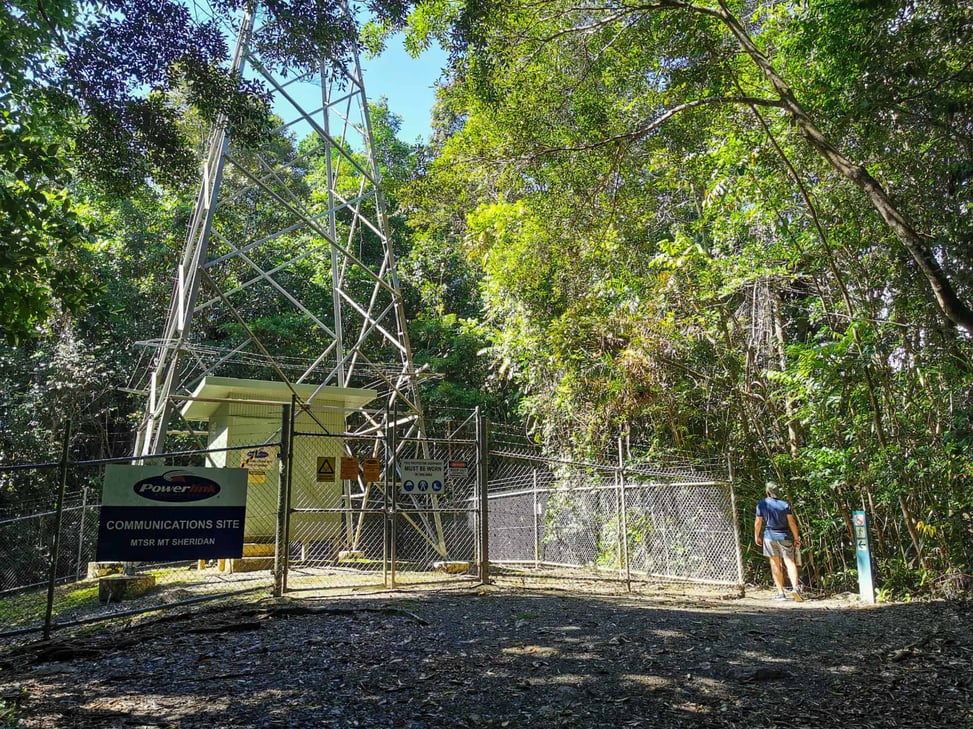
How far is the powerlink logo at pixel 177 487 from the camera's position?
7730 millimetres

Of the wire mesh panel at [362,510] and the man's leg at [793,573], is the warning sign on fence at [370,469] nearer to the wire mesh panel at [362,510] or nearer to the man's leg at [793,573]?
the wire mesh panel at [362,510]

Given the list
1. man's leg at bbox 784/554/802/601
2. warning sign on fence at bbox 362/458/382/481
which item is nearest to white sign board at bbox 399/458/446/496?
warning sign on fence at bbox 362/458/382/481

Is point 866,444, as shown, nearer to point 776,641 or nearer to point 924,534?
point 924,534

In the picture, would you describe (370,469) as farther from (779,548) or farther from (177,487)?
(779,548)

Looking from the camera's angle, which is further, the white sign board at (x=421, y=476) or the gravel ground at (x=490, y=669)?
the white sign board at (x=421, y=476)

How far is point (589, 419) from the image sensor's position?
13.8m

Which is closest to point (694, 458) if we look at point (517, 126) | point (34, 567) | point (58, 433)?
point (517, 126)

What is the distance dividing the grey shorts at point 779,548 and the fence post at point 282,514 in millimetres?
6989

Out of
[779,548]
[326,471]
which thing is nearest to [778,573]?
[779,548]

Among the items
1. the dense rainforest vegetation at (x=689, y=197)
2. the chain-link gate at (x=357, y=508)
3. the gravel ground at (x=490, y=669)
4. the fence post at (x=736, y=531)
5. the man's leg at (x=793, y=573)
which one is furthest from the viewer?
the fence post at (x=736, y=531)

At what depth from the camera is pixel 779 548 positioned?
10.7 metres

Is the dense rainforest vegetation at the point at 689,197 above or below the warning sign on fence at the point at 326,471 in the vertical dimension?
above

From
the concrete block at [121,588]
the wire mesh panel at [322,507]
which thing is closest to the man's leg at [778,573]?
the wire mesh panel at [322,507]

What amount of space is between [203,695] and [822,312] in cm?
962
